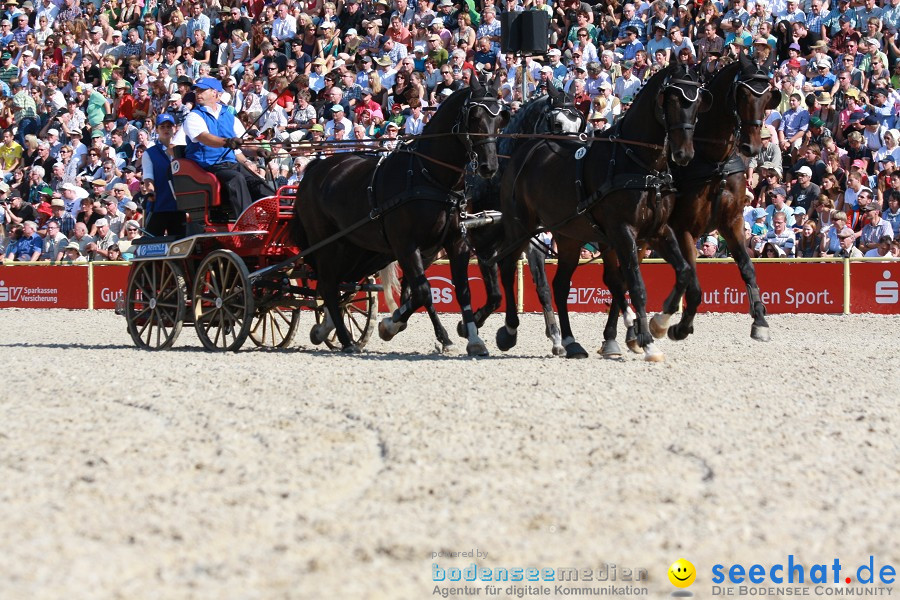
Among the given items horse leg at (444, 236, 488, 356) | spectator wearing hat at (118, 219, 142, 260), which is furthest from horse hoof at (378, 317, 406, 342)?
spectator wearing hat at (118, 219, 142, 260)

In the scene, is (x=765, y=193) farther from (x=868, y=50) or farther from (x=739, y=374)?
(x=739, y=374)

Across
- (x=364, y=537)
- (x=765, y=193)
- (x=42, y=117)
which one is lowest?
(x=364, y=537)

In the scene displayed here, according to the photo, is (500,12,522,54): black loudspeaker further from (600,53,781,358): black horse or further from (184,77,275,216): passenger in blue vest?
(600,53,781,358): black horse

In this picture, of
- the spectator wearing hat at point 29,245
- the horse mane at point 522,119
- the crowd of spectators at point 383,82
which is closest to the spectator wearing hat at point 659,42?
the crowd of spectators at point 383,82

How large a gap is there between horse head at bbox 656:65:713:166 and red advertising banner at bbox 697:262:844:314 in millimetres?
6575

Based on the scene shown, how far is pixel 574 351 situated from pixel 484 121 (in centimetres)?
201

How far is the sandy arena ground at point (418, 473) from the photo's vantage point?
447 centimetres

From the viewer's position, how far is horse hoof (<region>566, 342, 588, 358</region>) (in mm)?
→ 10758

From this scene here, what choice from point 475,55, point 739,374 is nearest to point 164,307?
point 739,374

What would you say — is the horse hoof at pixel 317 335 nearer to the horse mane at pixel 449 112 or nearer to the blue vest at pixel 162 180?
the blue vest at pixel 162 180

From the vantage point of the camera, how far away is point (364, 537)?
474 cm

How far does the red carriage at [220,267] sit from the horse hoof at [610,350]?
221cm

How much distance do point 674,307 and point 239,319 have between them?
375 cm

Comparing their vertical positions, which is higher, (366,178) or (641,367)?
(366,178)
